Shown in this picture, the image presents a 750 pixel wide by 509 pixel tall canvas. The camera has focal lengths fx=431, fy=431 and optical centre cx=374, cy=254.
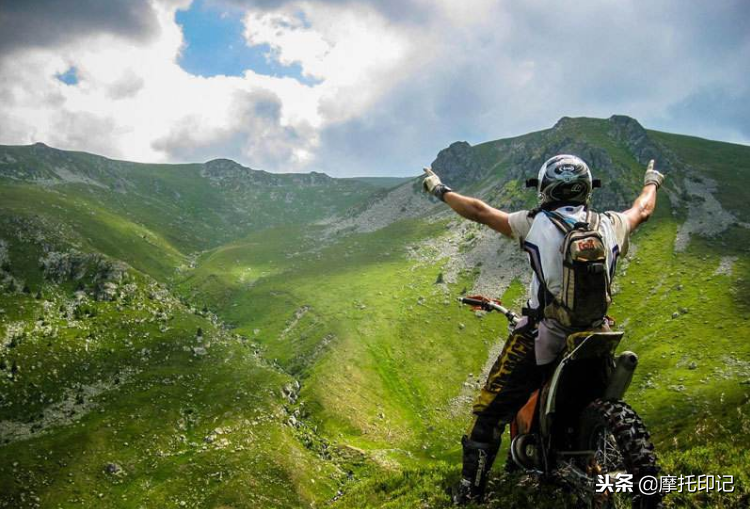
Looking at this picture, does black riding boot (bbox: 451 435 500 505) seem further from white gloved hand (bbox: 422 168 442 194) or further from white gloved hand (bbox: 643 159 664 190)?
white gloved hand (bbox: 643 159 664 190)

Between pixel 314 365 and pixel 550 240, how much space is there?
9301cm

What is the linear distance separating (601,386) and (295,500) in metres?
58.0

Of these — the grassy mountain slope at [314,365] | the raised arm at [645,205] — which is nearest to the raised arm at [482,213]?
the raised arm at [645,205]

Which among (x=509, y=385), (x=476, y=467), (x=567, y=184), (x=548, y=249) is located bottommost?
(x=476, y=467)

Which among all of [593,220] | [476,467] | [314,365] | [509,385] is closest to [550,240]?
[593,220]

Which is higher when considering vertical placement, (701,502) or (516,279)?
(516,279)

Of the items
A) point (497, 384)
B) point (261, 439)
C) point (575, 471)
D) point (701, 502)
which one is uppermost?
point (497, 384)

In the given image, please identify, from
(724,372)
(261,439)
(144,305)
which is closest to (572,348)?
(261,439)

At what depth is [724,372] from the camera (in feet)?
244

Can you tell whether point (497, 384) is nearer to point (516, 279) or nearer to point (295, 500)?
point (295, 500)

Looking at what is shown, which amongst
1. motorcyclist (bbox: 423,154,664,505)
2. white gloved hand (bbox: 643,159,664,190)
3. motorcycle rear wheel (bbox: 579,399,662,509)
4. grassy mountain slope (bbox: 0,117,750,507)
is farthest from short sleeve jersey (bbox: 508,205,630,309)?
grassy mountain slope (bbox: 0,117,750,507)

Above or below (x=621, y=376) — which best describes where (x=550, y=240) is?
above

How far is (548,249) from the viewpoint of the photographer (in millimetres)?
6805

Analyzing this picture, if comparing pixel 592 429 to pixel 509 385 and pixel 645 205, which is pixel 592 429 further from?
pixel 645 205
